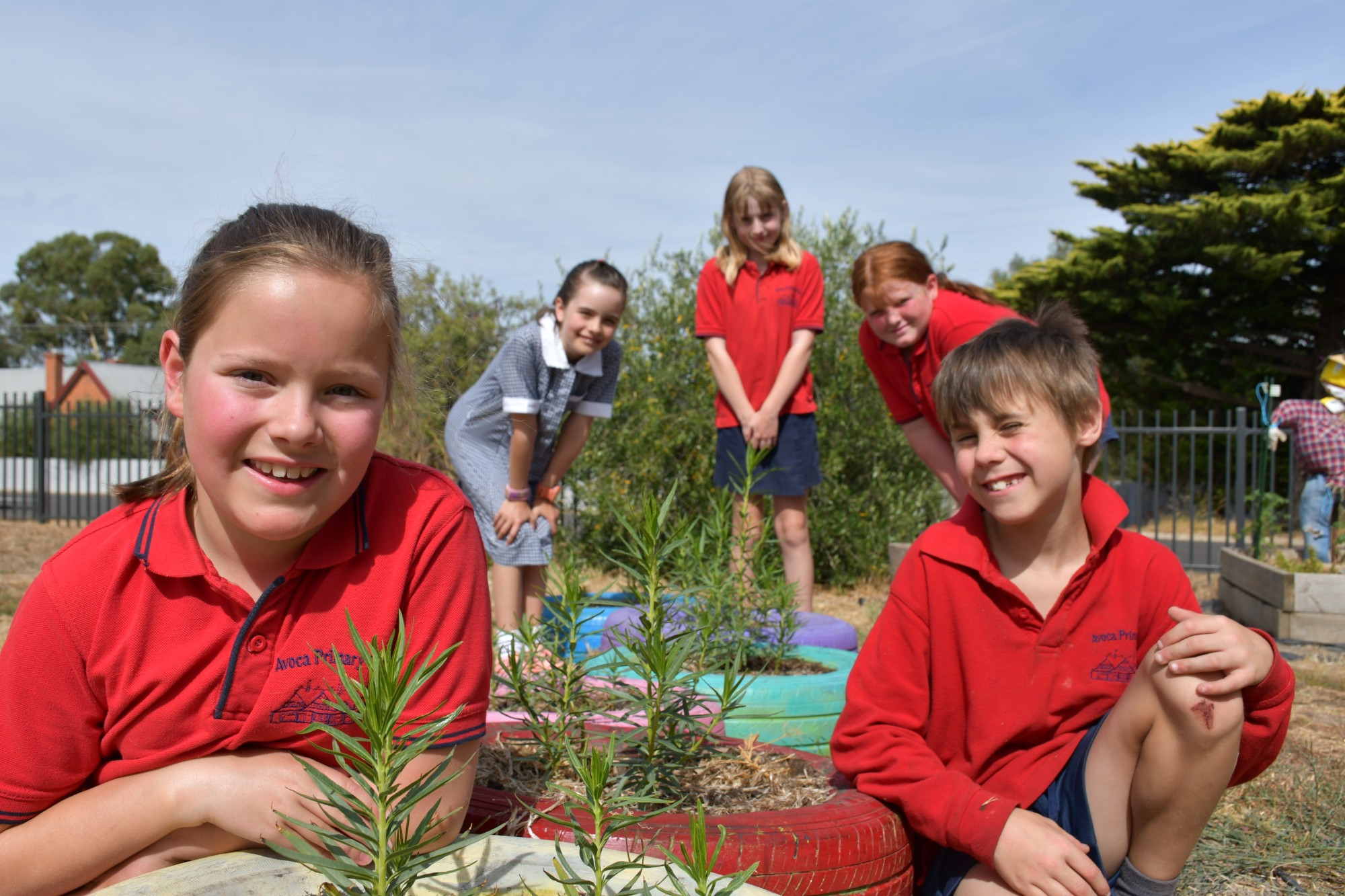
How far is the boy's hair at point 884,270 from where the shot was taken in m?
3.96

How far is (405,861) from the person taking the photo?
1.05 meters

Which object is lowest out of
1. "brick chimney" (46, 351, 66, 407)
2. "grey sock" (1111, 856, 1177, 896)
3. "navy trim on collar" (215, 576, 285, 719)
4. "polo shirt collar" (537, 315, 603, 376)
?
"grey sock" (1111, 856, 1177, 896)

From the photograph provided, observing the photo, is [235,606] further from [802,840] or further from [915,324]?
[915,324]

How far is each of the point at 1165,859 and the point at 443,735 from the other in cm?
141

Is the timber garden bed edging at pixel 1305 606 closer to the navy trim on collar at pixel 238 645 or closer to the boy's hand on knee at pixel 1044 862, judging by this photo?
the boy's hand on knee at pixel 1044 862

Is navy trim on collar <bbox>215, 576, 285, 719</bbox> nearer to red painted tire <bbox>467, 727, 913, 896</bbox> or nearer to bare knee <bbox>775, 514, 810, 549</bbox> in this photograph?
red painted tire <bbox>467, 727, 913, 896</bbox>

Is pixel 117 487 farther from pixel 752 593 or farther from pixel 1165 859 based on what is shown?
pixel 1165 859

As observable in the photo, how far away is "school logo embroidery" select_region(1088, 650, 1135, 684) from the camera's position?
205 cm

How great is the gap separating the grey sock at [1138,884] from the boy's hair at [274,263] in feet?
5.71

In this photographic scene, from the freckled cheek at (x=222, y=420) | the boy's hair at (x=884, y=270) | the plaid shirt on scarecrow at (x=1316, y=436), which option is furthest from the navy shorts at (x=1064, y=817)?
the plaid shirt on scarecrow at (x=1316, y=436)

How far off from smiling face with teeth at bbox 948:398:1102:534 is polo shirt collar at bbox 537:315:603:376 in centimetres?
249

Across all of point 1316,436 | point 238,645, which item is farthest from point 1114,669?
point 1316,436

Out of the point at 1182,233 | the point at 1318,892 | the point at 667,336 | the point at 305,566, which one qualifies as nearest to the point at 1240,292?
the point at 1182,233

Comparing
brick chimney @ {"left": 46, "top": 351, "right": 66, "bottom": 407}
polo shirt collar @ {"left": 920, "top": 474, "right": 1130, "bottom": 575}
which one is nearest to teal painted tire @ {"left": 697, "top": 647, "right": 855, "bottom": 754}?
polo shirt collar @ {"left": 920, "top": 474, "right": 1130, "bottom": 575}
